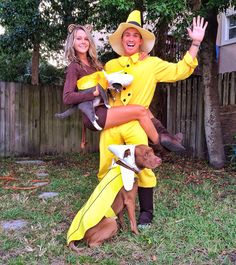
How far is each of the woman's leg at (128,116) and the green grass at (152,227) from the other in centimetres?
94

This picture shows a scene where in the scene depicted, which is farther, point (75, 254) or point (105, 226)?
point (105, 226)

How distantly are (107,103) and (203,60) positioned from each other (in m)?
3.56

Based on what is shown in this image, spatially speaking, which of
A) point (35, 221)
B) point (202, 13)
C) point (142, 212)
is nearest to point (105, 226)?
point (142, 212)

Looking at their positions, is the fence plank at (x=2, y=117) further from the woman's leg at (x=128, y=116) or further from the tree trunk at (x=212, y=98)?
the woman's leg at (x=128, y=116)

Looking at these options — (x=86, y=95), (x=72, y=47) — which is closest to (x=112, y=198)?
(x=86, y=95)

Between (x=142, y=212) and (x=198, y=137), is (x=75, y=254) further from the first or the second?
(x=198, y=137)

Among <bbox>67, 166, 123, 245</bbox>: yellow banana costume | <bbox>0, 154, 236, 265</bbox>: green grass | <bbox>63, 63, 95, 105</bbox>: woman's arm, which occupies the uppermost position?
<bbox>63, 63, 95, 105</bbox>: woman's arm

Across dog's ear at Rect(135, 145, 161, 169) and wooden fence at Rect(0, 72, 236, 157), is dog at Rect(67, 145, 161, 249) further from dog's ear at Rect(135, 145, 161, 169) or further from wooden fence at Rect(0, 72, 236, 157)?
wooden fence at Rect(0, 72, 236, 157)

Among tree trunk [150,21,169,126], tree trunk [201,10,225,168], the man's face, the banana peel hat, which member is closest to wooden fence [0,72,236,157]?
tree trunk [150,21,169,126]

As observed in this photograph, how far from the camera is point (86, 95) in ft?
10.5

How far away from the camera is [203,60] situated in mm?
6441

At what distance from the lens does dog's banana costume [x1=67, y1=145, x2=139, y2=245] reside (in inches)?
119

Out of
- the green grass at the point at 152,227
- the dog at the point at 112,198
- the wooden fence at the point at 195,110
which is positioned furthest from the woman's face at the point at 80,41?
the wooden fence at the point at 195,110

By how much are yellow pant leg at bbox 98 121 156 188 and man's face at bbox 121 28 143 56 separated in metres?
0.68
